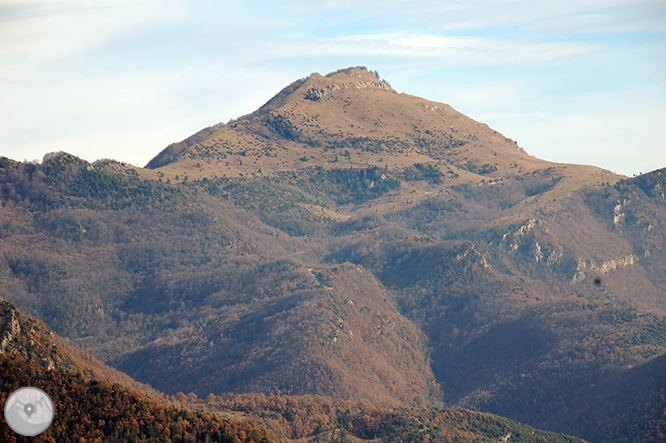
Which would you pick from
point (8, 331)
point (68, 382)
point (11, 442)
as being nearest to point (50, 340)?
point (8, 331)

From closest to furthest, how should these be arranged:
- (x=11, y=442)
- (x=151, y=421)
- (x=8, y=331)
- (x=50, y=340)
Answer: (x=11, y=442) → (x=151, y=421) → (x=8, y=331) → (x=50, y=340)

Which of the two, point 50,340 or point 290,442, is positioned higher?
point 50,340

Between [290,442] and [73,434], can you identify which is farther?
[290,442]

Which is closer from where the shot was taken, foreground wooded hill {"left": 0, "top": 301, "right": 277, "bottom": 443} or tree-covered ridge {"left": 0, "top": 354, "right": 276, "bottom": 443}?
foreground wooded hill {"left": 0, "top": 301, "right": 277, "bottom": 443}

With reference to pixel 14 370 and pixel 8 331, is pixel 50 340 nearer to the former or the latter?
pixel 8 331

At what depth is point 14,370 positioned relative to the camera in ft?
474

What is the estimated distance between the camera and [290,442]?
195000 millimetres

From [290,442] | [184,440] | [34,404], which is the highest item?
[34,404]

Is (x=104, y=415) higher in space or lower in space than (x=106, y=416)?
higher

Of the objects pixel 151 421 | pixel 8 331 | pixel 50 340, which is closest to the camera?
pixel 151 421

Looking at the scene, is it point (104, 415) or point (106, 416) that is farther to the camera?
point (106, 416)

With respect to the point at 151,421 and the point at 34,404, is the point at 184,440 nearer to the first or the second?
the point at 151,421

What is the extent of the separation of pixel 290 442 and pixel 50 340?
58724mm

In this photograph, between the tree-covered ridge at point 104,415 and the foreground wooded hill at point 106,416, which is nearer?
the foreground wooded hill at point 106,416
